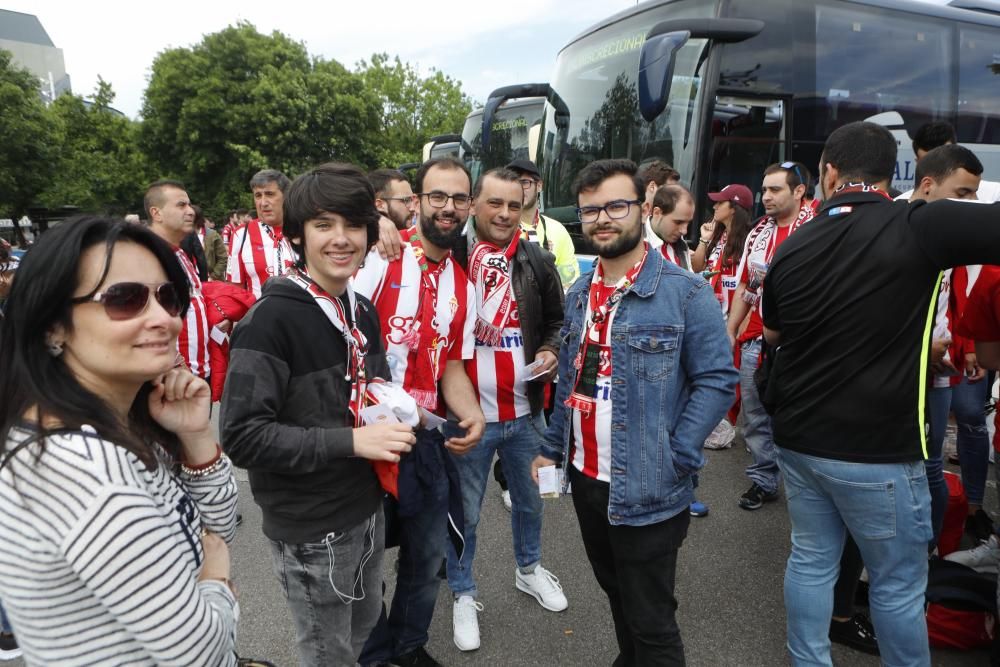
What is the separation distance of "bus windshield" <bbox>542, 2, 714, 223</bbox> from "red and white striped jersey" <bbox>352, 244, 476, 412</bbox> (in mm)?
3753

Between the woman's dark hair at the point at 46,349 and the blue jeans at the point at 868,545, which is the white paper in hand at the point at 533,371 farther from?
the woman's dark hair at the point at 46,349

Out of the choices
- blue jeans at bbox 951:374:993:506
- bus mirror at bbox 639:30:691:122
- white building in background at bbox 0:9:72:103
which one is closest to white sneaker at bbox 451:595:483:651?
blue jeans at bbox 951:374:993:506

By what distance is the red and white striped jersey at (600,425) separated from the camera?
2.18 meters

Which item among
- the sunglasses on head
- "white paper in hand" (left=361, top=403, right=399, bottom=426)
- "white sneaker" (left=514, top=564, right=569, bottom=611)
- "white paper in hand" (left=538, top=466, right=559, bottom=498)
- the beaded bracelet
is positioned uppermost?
the sunglasses on head

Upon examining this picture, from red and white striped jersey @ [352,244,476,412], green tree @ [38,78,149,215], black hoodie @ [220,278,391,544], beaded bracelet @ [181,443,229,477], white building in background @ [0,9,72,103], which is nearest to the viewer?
beaded bracelet @ [181,443,229,477]

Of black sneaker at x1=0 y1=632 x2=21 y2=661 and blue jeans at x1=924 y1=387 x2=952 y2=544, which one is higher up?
blue jeans at x1=924 y1=387 x2=952 y2=544

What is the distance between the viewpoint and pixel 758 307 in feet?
13.3

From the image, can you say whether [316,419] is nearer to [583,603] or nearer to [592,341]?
[592,341]

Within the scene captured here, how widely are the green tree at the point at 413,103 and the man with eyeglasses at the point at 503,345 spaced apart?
102 ft

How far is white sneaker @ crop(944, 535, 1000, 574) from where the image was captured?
3053mm

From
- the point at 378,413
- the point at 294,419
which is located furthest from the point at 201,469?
the point at 378,413

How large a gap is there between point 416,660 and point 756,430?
112 inches

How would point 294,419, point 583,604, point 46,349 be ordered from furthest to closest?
point 583,604 < point 294,419 < point 46,349

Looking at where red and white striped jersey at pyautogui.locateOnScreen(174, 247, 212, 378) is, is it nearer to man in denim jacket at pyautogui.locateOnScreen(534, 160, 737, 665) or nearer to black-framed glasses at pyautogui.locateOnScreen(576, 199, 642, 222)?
man in denim jacket at pyautogui.locateOnScreen(534, 160, 737, 665)
